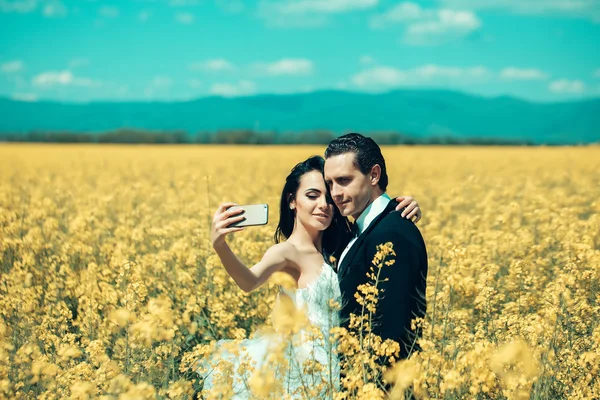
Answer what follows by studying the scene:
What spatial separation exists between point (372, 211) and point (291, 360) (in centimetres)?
115

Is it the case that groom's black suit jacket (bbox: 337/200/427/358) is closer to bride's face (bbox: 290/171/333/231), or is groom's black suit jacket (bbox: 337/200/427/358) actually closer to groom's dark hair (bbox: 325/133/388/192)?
groom's dark hair (bbox: 325/133/388/192)

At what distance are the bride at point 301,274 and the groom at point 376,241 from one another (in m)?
0.12

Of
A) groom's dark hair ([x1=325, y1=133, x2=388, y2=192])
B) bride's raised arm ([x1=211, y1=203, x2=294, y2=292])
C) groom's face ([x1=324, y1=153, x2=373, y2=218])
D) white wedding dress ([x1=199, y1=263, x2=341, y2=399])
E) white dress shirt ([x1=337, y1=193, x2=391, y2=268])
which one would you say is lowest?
white wedding dress ([x1=199, y1=263, x2=341, y2=399])

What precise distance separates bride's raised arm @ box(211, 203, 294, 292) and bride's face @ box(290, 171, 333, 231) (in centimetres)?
21

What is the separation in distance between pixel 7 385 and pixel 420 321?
5.60 ft

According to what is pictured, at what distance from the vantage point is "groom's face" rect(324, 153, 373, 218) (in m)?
3.48

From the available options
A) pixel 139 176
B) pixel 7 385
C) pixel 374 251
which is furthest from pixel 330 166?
pixel 139 176

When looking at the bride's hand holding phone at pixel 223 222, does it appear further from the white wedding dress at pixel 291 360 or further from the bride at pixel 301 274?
the white wedding dress at pixel 291 360

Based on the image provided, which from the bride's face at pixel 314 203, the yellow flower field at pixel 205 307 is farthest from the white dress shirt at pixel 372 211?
the yellow flower field at pixel 205 307

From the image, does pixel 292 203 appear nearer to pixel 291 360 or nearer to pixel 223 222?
pixel 223 222

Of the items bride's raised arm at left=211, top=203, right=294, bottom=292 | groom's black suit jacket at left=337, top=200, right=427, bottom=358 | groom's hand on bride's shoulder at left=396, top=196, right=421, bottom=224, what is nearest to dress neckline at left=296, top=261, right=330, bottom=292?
bride's raised arm at left=211, top=203, right=294, bottom=292

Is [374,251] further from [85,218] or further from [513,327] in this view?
[85,218]

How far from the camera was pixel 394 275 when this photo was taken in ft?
10.7

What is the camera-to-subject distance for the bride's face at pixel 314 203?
3807 mm
